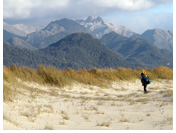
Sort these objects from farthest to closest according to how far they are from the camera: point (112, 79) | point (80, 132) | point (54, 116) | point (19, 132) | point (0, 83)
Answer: point (112, 79)
point (54, 116)
point (0, 83)
point (80, 132)
point (19, 132)

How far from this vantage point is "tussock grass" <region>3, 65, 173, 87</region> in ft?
57.5

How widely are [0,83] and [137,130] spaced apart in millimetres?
3773

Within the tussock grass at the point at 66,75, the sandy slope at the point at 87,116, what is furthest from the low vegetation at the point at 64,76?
the sandy slope at the point at 87,116

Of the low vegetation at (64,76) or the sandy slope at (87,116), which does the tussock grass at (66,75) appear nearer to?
the low vegetation at (64,76)

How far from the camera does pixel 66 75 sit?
1973cm

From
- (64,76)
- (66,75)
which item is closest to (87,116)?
(64,76)

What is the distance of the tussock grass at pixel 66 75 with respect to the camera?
1754cm

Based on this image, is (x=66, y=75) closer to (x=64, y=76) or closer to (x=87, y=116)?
(x=64, y=76)

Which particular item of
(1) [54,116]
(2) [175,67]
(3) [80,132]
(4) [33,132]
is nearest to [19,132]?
(4) [33,132]

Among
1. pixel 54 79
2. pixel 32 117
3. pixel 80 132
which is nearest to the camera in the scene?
pixel 80 132

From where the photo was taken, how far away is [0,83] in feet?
25.0

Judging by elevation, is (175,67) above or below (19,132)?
above

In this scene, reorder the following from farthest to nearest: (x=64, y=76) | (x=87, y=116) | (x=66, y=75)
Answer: (x=66, y=75) < (x=64, y=76) < (x=87, y=116)

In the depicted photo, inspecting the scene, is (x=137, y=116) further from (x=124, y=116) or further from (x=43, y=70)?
(x=43, y=70)
